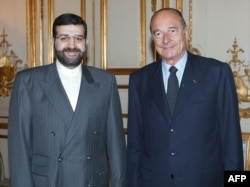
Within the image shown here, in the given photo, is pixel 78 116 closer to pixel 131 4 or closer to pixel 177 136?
pixel 177 136

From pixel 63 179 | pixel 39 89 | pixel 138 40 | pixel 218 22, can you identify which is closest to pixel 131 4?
pixel 138 40

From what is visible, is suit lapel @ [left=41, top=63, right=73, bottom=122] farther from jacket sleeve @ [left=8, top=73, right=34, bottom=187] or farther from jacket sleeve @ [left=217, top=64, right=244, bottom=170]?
jacket sleeve @ [left=217, top=64, right=244, bottom=170]

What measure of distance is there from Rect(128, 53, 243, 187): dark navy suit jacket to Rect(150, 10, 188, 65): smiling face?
0.10 m

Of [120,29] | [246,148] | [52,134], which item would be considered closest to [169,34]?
[52,134]

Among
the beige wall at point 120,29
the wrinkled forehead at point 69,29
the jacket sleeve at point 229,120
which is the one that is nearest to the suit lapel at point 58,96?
the wrinkled forehead at point 69,29

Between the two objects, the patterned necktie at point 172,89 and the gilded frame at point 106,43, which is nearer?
the patterned necktie at point 172,89

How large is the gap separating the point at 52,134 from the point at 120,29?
1622 millimetres

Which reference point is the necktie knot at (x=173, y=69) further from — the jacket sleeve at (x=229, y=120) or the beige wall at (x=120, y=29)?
the beige wall at (x=120, y=29)

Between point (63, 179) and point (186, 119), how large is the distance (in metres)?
0.60

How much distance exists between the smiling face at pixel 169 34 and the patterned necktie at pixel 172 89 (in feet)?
0.23

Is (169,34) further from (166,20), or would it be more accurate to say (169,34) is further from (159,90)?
(159,90)

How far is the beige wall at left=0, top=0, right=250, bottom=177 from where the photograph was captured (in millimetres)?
2871

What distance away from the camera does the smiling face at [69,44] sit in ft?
6.21

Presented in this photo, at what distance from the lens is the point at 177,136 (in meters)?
1.82
